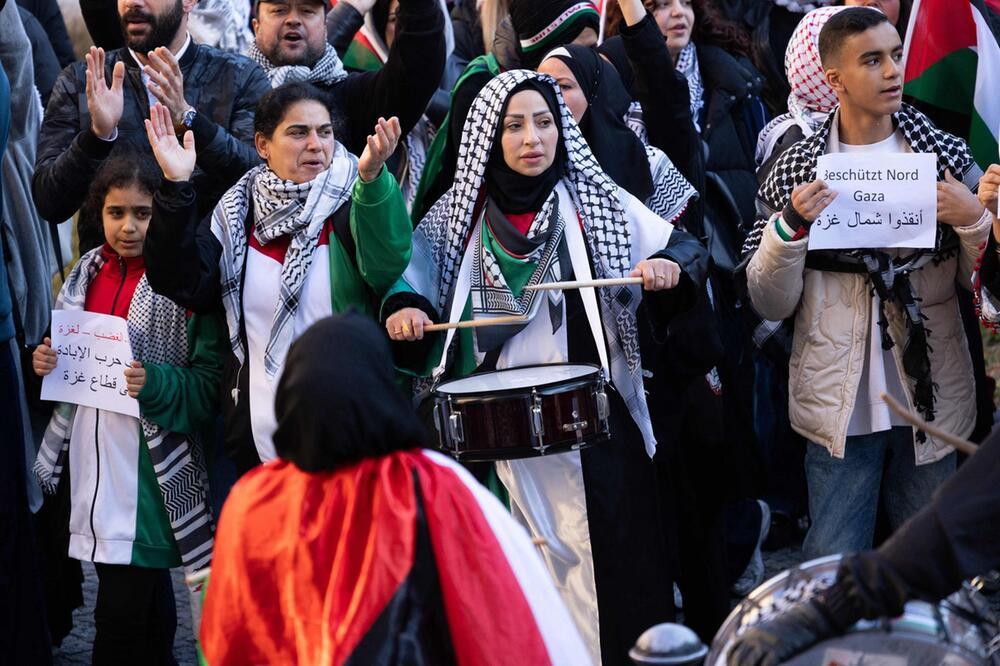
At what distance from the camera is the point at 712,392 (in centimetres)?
616

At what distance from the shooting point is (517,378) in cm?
538

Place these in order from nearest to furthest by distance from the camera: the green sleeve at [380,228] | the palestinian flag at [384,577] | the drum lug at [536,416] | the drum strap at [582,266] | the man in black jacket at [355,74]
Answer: the palestinian flag at [384,577]
the drum lug at [536,416]
the green sleeve at [380,228]
the drum strap at [582,266]
the man in black jacket at [355,74]

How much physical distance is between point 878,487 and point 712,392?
725 millimetres

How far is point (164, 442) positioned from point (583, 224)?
1.68m

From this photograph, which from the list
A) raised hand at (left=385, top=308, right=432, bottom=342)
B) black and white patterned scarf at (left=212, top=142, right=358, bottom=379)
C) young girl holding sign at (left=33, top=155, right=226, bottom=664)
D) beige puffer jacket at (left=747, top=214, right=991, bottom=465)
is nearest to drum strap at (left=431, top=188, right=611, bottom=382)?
raised hand at (left=385, top=308, right=432, bottom=342)

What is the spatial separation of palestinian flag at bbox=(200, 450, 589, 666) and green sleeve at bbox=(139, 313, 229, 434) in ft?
6.77

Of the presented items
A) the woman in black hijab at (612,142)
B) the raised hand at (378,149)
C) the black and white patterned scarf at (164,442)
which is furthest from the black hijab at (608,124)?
the black and white patterned scarf at (164,442)

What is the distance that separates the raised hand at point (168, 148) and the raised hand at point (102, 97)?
1.00 ft

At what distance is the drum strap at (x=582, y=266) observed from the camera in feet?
18.1

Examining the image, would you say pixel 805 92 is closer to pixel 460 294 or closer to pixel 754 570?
pixel 460 294

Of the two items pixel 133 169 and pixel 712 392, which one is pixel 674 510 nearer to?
pixel 712 392

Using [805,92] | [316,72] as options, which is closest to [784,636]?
[805,92]

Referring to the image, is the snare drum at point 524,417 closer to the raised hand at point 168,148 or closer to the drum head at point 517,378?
the drum head at point 517,378

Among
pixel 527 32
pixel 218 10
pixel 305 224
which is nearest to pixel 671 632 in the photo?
pixel 305 224
